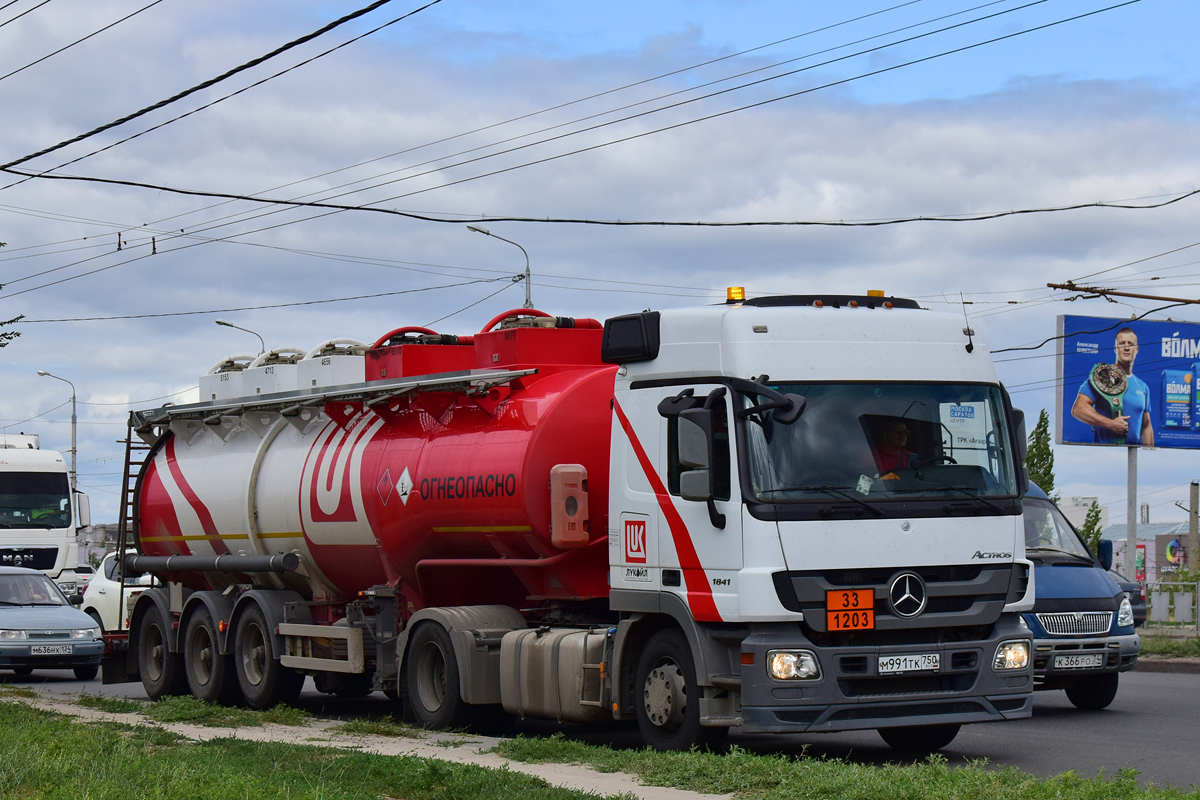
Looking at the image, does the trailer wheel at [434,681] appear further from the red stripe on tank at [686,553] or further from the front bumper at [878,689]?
the front bumper at [878,689]

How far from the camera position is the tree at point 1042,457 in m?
48.8

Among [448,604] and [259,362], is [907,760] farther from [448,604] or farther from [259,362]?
[259,362]

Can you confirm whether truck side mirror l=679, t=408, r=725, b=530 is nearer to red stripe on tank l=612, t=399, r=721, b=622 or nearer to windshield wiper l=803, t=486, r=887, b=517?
red stripe on tank l=612, t=399, r=721, b=622

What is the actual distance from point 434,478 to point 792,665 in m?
4.64

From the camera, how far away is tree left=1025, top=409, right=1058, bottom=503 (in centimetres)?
4878

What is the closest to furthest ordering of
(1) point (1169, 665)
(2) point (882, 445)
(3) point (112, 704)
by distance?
(2) point (882, 445)
(3) point (112, 704)
(1) point (1169, 665)

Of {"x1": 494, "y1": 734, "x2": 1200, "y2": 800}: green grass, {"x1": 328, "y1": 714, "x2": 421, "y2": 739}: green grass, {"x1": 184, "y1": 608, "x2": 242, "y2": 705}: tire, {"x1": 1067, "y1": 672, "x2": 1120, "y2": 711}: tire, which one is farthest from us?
{"x1": 184, "y1": 608, "x2": 242, "y2": 705}: tire

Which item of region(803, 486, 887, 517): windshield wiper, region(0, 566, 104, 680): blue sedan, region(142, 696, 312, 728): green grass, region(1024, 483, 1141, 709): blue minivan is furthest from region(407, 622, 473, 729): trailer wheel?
region(0, 566, 104, 680): blue sedan

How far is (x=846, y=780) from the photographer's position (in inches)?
353

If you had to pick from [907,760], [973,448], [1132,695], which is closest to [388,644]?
[907,760]

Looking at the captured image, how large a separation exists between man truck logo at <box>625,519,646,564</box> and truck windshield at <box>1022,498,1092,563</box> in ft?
18.8

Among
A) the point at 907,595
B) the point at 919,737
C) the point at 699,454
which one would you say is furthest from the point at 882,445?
the point at 919,737

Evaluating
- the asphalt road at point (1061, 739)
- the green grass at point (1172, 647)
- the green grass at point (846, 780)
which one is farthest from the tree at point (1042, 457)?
the green grass at point (846, 780)

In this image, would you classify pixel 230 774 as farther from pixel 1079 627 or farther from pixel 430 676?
pixel 1079 627
